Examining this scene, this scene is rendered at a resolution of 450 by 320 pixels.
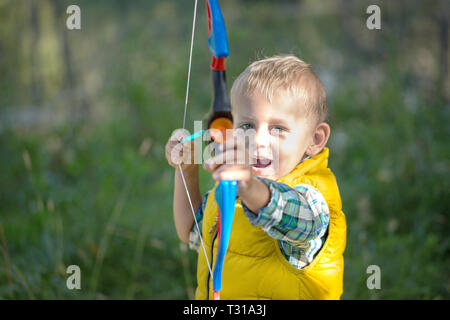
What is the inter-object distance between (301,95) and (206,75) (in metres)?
3.15

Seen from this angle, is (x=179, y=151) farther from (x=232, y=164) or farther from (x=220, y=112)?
(x=232, y=164)

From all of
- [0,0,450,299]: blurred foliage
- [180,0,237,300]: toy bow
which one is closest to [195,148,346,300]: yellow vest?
[180,0,237,300]: toy bow

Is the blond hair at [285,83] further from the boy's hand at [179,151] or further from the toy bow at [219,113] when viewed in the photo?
the boy's hand at [179,151]

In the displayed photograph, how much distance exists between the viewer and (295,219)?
1.07 m

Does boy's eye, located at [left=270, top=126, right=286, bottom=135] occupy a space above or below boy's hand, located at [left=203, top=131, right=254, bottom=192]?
above

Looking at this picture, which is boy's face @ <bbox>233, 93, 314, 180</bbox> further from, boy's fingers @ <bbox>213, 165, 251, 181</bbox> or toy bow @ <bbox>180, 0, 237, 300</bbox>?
boy's fingers @ <bbox>213, 165, 251, 181</bbox>

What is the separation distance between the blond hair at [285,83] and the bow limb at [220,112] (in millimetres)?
69

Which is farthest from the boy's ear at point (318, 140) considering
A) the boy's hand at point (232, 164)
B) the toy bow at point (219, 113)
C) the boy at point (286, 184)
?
the boy's hand at point (232, 164)

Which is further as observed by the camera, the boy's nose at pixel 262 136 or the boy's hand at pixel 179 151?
the boy's hand at pixel 179 151

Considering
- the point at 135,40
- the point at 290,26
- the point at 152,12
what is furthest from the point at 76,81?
the point at 290,26

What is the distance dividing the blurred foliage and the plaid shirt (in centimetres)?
68

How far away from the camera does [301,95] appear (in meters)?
1.24

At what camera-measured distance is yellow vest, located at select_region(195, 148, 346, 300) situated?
48.0 inches

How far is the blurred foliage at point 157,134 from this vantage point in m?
2.26
